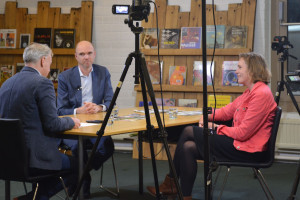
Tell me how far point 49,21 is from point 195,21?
2066 mm

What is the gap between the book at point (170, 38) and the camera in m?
6.01

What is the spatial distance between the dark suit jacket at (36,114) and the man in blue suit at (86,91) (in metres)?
1.10

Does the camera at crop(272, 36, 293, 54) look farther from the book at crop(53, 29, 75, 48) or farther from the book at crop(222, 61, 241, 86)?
the book at crop(53, 29, 75, 48)

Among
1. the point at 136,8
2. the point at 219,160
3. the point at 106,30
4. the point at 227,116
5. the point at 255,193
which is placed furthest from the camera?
the point at 106,30

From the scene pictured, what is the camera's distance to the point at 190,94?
5.95 meters

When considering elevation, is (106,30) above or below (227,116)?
above

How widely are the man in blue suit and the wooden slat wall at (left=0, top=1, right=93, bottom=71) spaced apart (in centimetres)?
192

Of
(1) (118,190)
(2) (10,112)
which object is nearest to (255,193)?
(1) (118,190)

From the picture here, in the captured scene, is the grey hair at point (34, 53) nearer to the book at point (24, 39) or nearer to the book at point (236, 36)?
the book at point (236, 36)

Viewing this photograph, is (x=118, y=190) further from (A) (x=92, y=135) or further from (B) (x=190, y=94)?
(B) (x=190, y=94)

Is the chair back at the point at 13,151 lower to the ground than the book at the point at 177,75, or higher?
lower

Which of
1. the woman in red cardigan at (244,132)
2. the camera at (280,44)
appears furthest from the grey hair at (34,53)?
the camera at (280,44)

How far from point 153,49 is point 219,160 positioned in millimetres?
2911

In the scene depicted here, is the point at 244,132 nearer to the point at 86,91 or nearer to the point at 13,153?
the point at 13,153
